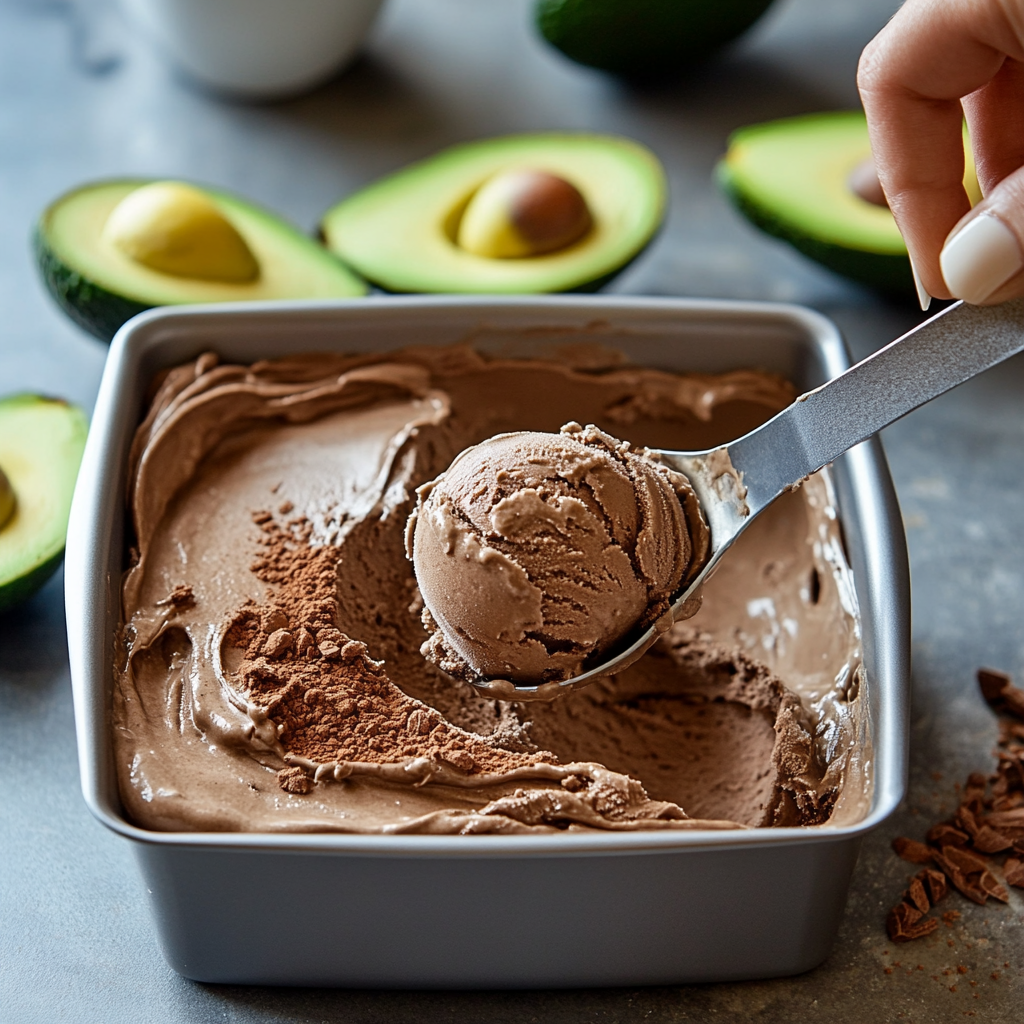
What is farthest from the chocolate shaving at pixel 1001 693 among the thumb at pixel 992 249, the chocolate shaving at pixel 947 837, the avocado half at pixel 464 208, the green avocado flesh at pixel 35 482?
the green avocado flesh at pixel 35 482

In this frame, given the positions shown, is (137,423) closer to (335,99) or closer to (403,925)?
(403,925)

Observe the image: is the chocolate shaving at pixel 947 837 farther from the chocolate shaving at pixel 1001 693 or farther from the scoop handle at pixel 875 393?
the scoop handle at pixel 875 393

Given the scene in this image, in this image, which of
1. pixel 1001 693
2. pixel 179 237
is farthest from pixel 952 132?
pixel 179 237

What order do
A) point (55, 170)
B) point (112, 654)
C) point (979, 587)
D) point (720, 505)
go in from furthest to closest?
point (55, 170) → point (979, 587) → point (720, 505) → point (112, 654)

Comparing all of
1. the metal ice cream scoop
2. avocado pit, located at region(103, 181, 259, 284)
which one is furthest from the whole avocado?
the metal ice cream scoop

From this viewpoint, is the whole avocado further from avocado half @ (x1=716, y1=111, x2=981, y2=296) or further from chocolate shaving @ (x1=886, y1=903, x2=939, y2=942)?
chocolate shaving @ (x1=886, y1=903, x2=939, y2=942)

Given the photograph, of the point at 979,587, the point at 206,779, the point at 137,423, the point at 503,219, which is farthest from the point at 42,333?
the point at 979,587

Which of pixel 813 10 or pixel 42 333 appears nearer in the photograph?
pixel 42 333
